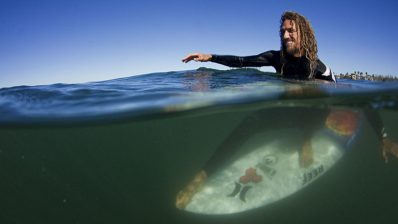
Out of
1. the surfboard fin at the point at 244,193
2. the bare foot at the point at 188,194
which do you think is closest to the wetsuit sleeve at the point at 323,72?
the surfboard fin at the point at 244,193

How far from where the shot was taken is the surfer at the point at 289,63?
6035 millimetres

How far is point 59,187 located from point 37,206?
1.19 m

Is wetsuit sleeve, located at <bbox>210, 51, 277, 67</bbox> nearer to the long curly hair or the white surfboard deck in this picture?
the long curly hair

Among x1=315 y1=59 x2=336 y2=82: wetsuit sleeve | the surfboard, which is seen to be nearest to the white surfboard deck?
the surfboard

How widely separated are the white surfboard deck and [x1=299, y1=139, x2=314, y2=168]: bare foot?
77 millimetres

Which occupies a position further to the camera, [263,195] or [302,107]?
[302,107]

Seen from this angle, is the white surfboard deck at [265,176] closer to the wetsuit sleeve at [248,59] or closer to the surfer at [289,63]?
the surfer at [289,63]

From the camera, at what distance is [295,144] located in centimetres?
726

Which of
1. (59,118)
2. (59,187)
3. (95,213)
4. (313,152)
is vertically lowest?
(95,213)

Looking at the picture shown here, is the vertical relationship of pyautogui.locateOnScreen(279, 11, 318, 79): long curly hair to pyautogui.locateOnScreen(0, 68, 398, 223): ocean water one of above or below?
above

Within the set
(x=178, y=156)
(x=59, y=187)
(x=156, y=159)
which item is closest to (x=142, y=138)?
(x=178, y=156)

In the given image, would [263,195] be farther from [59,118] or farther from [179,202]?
[59,118]

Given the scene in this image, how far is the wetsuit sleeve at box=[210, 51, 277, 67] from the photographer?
22.2ft

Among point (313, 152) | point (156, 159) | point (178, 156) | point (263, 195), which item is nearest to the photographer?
point (263, 195)
